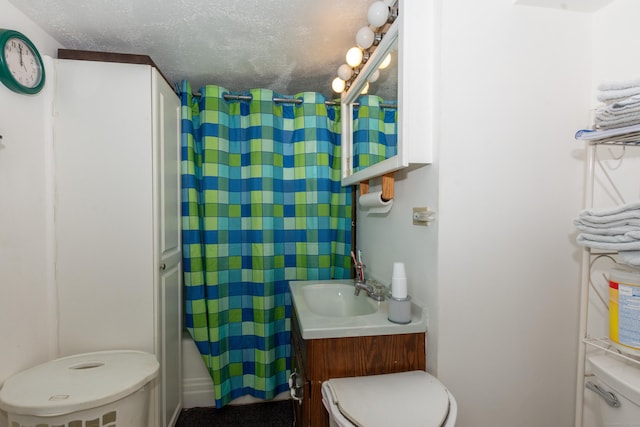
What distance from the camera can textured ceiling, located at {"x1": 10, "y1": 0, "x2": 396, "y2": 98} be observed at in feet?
3.98

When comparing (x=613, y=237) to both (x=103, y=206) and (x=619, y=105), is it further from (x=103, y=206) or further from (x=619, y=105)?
(x=103, y=206)

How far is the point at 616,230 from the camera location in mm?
757

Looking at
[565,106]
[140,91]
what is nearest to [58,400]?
[140,91]

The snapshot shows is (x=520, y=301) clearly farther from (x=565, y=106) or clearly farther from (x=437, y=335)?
(x=565, y=106)

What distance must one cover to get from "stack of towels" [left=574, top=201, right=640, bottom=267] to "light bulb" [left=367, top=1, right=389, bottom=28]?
907 millimetres

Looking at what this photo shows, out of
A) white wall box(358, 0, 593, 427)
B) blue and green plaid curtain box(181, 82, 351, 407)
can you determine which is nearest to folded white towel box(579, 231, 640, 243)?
white wall box(358, 0, 593, 427)

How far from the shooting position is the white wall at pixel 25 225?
3.68ft

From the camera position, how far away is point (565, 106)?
104 centimetres

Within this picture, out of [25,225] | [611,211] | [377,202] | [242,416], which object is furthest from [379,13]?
[242,416]

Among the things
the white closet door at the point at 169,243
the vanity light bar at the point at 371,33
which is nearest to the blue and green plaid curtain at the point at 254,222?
the white closet door at the point at 169,243

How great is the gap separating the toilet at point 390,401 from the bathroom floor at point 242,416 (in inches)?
42.0

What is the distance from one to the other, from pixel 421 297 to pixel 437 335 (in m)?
0.15

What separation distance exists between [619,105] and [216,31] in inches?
57.9

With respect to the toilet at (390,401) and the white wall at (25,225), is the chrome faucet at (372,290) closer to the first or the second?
the toilet at (390,401)
